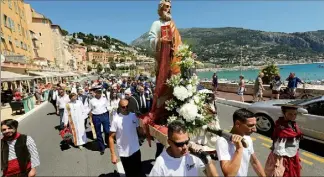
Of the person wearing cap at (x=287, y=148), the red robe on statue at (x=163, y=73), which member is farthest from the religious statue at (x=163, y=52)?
the person wearing cap at (x=287, y=148)

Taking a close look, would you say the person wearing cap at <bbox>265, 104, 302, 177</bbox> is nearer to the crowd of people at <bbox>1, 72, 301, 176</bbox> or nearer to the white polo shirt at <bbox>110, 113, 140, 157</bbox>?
the crowd of people at <bbox>1, 72, 301, 176</bbox>

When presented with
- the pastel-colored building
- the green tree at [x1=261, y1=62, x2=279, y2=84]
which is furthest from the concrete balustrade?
the pastel-colored building

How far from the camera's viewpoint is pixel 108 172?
598cm

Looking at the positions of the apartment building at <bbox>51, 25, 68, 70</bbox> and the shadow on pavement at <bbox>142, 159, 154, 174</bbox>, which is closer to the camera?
the shadow on pavement at <bbox>142, 159, 154, 174</bbox>

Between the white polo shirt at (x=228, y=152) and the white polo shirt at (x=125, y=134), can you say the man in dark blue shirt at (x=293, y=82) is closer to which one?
the white polo shirt at (x=125, y=134)

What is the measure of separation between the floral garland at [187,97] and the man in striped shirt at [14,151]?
2115 mm

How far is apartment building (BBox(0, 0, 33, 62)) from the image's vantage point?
117 ft

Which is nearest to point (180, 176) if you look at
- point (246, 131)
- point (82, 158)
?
point (246, 131)

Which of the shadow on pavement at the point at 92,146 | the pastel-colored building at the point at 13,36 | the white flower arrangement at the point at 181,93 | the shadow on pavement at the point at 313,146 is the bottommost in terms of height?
the shadow on pavement at the point at 92,146

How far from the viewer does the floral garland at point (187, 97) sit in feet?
13.0

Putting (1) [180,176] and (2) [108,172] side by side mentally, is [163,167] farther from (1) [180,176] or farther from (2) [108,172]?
(2) [108,172]

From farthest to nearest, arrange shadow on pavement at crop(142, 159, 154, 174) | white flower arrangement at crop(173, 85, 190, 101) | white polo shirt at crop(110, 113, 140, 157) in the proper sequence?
shadow on pavement at crop(142, 159, 154, 174) < white polo shirt at crop(110, 113, 140, 157) < white flower arrangement at crop(173, 85, 190, 101)

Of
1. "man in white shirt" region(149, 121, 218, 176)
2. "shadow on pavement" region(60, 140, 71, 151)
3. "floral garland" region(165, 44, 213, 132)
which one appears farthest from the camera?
"shadow on pavement" region(60, 140, 71, 151)

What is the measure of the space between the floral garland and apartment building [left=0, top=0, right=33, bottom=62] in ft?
112
